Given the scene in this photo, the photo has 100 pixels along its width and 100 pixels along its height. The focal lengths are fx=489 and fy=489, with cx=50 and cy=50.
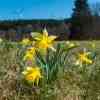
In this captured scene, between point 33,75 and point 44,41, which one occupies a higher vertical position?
point 44,41

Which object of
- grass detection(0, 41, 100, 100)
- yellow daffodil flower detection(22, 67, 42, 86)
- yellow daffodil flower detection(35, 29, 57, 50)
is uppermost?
yellow daffodil flower detection(35, 29, 57, 50)

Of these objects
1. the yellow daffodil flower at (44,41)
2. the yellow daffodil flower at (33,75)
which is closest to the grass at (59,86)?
the yellow daffodil flower at (33,75)

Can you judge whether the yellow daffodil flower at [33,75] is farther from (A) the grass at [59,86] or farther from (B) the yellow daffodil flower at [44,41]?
(B) the yellow daffodil flower at [44,41]

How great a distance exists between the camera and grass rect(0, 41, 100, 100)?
12.6 feet

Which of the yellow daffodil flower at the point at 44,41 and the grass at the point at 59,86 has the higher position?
the yellow daffodil flower at the point at 44,41

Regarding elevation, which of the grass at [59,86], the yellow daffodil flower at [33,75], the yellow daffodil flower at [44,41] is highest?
the yellow daffodil flower at [44,41]

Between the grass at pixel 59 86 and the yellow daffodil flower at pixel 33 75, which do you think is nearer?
the yellow daffodil flower at pixel 33 75

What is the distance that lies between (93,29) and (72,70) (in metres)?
25.0

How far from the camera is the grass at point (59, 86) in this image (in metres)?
3.84

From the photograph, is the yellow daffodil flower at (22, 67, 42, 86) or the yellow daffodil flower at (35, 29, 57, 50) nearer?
the yellow daffodil flower at (22, 67, 42, 86)

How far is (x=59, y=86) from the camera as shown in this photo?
13.2ft

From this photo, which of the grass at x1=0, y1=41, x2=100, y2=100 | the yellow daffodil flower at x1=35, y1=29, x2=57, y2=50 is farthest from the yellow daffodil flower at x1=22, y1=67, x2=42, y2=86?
the yellow daffodil flower at x1=35, y1=29, x2=57, y2=50

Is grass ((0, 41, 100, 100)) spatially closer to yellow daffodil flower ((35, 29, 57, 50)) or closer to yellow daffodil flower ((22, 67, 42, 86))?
yellow daffodil flower ((22, 67, 42, 86))

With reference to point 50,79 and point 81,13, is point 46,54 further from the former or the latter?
point 81,13
